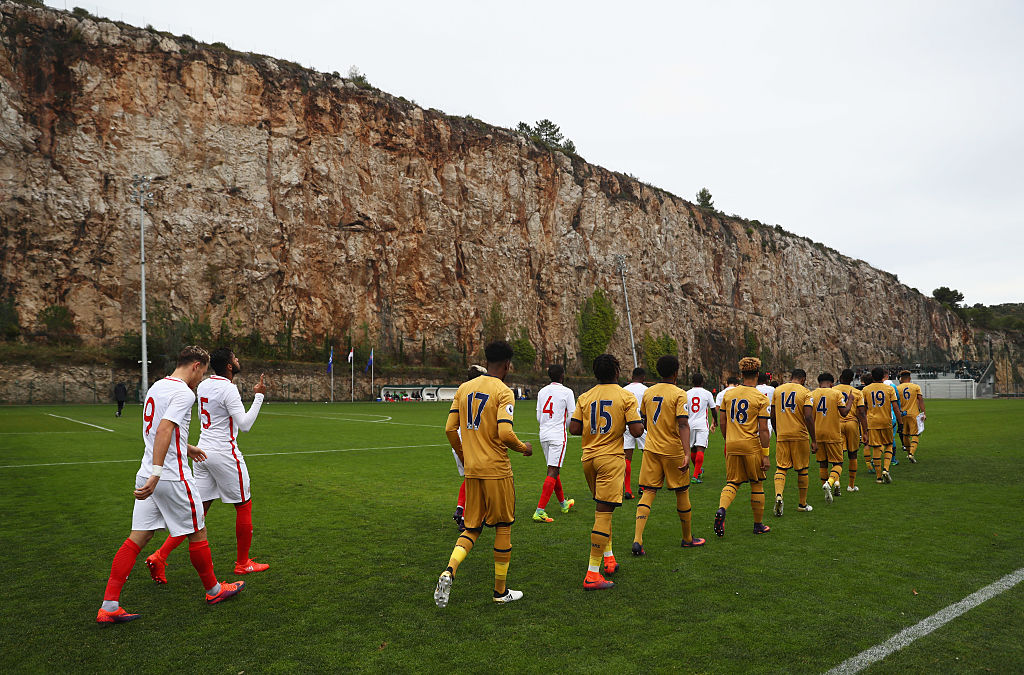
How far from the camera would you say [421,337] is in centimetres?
5850

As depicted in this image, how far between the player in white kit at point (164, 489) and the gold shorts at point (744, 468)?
19.2 feet

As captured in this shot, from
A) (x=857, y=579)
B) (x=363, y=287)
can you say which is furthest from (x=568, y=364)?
(x=857, y=579)

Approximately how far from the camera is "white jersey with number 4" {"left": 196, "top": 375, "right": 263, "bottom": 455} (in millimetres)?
6121

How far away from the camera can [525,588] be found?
230 inches

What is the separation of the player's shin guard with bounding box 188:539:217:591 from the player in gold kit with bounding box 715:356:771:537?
544cm

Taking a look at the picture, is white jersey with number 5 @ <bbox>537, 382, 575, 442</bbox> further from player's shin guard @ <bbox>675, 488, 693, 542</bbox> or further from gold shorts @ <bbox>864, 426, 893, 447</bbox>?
gold shorts @ <bbox>864, 426, 893, 447</bbox>

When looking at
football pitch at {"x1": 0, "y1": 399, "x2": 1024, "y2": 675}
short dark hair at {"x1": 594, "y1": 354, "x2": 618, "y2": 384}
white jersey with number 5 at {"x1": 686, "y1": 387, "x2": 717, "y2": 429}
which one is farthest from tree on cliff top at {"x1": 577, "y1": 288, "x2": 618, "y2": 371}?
short dark hair at {"x1": 594, "y1": 354, "x2": 618, "y2": 384}

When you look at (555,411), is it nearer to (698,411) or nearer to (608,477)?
(608,477)

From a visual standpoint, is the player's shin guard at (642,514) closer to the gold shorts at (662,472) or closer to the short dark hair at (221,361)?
the gold shorts at (662,472)

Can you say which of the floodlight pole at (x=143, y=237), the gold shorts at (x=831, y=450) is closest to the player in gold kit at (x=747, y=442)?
the gold shorts at (x=831, y=450)

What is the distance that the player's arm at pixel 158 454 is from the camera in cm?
483

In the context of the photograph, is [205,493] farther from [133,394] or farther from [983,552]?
[133,394]

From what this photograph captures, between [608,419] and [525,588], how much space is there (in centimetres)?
173

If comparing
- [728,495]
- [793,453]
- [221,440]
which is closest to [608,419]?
[728,495]
